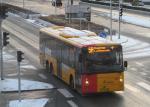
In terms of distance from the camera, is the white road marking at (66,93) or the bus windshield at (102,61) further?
the white road marking at (66,93)

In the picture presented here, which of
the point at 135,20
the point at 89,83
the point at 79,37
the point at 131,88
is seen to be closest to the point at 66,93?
the point at 89,83

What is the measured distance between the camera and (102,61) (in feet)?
86.0

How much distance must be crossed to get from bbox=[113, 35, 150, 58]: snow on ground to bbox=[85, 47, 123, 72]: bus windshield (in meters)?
15.4

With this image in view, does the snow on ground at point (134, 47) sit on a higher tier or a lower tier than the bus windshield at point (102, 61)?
lower

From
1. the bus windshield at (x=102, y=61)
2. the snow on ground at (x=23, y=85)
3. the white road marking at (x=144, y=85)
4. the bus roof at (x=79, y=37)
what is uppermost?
the bus roof at (x=79, y=37)

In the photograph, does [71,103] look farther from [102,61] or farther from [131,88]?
[131,88]

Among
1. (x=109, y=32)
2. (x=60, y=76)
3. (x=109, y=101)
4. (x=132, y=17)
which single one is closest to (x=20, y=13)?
(x=132, y=17)

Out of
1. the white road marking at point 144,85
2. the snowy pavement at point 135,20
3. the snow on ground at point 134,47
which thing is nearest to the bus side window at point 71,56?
the white road marking at point 144,85

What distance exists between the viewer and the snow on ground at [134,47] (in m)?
42.9

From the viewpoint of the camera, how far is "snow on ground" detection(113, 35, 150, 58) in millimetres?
42906

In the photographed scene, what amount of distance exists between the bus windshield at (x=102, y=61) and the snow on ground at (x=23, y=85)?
354 cm

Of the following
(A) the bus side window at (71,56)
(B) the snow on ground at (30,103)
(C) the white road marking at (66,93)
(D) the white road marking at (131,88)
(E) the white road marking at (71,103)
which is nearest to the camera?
(B) the snow on ground at (30,103)

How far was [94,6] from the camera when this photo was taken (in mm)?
100000

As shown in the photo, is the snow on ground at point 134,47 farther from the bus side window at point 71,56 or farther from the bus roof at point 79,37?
the bus side window at point 71,56
